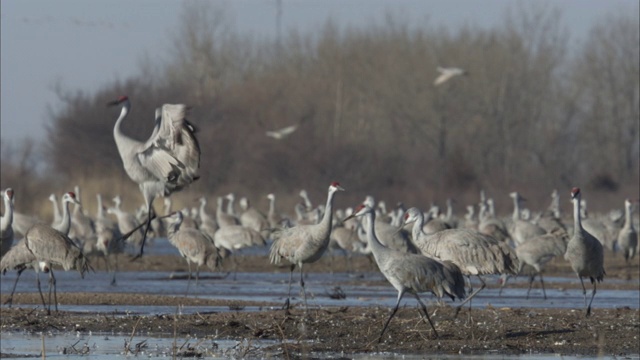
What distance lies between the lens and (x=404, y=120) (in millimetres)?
56594

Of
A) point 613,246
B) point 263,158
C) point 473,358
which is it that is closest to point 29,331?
point 473,358

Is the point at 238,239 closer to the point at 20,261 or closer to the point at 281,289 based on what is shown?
the point at 281,289

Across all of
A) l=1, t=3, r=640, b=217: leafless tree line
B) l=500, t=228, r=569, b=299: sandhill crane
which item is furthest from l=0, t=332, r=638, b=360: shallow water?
l=1, t=3, r=640, b=217: leafless tree line

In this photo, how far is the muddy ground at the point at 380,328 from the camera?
12.0 meters

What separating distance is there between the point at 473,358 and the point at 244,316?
137 inches

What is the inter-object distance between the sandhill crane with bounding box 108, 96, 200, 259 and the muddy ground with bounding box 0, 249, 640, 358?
5.51ft

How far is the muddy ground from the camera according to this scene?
12.0 m

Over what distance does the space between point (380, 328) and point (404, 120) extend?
4396cm

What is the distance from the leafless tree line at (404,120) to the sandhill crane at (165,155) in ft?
110

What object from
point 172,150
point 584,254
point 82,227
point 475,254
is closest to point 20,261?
point 172,150

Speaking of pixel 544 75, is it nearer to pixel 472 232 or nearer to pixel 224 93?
pixel 224 93

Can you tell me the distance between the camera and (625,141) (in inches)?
2363

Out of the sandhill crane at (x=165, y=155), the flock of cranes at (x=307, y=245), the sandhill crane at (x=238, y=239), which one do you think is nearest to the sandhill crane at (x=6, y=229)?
the flock of cranes at (x=307, y=245)

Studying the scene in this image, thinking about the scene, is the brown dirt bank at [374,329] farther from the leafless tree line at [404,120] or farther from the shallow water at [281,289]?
the leafless tree line at [404,120]
